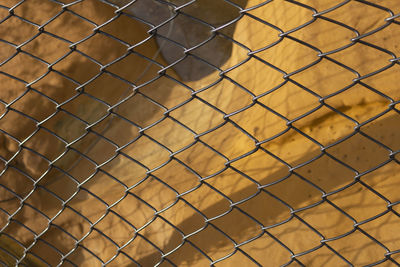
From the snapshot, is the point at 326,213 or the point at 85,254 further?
the point at 85,254

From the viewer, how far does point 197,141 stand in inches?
52.0

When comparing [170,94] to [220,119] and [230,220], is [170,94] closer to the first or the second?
[220,119]

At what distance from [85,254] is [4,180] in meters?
0.38

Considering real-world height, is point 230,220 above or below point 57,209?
below

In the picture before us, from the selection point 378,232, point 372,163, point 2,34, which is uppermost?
point 2,34

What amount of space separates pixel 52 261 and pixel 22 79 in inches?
25.8

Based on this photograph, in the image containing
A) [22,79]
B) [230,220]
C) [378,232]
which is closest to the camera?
[378,232]

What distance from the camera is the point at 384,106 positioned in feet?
4.36

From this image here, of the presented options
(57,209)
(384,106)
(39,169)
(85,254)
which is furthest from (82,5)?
(384,106)

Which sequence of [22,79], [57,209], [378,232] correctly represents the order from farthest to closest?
[57,209]
[22,79]
[378,232]

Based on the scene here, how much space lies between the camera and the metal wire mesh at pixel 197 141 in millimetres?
1337

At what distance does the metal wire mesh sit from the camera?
4.39 feet

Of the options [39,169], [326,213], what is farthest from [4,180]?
[326,213]

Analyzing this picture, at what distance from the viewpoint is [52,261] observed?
175cm
